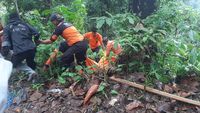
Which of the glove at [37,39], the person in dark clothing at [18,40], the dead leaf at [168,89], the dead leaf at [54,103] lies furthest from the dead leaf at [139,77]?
the glove at [37,39]

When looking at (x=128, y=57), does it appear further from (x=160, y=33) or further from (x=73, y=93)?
(x=73, y=93)

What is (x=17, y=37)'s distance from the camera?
6.86 meters

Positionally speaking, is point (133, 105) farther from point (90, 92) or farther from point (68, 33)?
point (68, 33)

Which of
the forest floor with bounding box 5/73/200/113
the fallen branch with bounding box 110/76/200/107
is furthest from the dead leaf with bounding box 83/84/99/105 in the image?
the fallen branch with bounding box 110/76/200/107

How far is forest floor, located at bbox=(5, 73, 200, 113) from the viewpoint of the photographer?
525cm

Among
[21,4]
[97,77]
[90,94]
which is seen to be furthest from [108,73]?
[21,4]

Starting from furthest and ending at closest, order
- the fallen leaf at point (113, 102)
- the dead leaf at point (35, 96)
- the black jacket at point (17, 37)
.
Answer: the black jacket at point (17, 37) → the dead leaf at point (35, 96) → the fallen leaf at point (113, 102)

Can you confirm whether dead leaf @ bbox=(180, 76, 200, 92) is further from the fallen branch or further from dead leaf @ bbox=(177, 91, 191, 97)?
the fallen branch

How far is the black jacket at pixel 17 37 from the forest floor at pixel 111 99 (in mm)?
948

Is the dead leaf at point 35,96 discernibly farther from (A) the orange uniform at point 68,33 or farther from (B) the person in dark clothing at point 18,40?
(A) the orange uniform at point 68,33

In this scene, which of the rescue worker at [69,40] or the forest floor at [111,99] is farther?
the rescue worker at [69,40]

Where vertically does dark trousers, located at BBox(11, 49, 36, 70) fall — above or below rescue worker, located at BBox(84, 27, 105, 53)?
above

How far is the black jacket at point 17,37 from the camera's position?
686 centimetres

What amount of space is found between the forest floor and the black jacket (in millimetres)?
948
